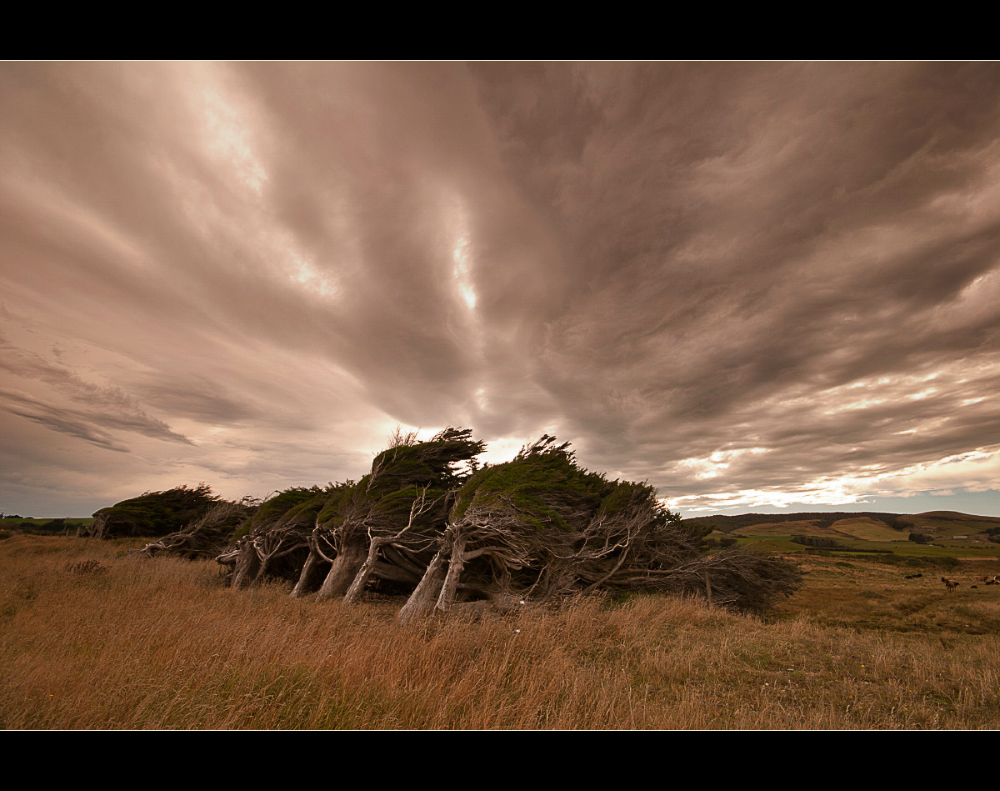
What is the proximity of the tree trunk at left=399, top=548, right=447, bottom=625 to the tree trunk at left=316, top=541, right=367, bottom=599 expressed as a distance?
4.41 m

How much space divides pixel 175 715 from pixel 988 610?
112 ft

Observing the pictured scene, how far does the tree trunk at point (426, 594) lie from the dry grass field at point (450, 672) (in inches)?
27.8

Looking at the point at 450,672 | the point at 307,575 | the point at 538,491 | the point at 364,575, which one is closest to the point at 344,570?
the point at 364,575

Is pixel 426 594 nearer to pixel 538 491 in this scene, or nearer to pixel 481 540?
pixel 481 540

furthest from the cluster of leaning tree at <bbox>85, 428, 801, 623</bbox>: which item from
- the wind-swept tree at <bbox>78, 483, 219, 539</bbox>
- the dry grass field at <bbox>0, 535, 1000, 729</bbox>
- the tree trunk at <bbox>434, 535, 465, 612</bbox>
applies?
the wind-swept tree at <bbox>78, 483, 219, 539</bbox>

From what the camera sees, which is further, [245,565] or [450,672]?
[245,565]

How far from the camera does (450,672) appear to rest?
5773 mm

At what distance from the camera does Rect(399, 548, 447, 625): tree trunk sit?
11188 mm

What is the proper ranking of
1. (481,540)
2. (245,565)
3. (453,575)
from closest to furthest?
(453,575)
(481,540)
(245,565)

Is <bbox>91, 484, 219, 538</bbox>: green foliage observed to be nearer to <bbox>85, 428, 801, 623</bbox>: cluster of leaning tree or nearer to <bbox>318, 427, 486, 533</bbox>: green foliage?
<bbox>85, 428, 801, 623</bbox>: cluster of leaning tree

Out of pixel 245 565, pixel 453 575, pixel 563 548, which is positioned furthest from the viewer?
pixel 245 565

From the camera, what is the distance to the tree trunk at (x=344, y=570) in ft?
48.9

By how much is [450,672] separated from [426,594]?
6626mm

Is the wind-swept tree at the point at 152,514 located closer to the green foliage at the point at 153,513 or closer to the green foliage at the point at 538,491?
the green foliage at the point at 153,513
